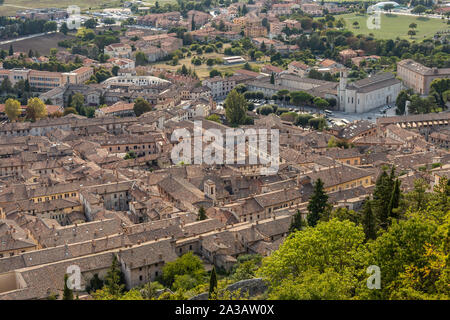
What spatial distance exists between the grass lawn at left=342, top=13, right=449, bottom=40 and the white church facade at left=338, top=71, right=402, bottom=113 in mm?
24376

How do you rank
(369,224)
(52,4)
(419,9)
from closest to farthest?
(369,224) < (419,9) < (52,4)

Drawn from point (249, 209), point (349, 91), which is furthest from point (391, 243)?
point (349, 91)

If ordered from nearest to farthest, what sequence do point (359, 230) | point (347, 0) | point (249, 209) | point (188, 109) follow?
1. point (359, 230)
2. point (249, 209)
3. point (188, 109)
4. point (347, 0)

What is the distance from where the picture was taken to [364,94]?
175ft

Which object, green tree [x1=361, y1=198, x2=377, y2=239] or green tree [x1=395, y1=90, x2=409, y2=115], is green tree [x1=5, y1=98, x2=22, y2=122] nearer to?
green tree [x1=395, y1=90, x2=409, y2=115]

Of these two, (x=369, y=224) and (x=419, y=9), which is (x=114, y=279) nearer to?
(x=369, y=224)

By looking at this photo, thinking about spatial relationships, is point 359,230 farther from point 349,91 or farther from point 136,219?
point 349,91

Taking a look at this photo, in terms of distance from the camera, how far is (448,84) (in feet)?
178

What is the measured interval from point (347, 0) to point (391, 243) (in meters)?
99.7

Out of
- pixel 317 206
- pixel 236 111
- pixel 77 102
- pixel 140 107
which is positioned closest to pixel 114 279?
pixel 317 206
